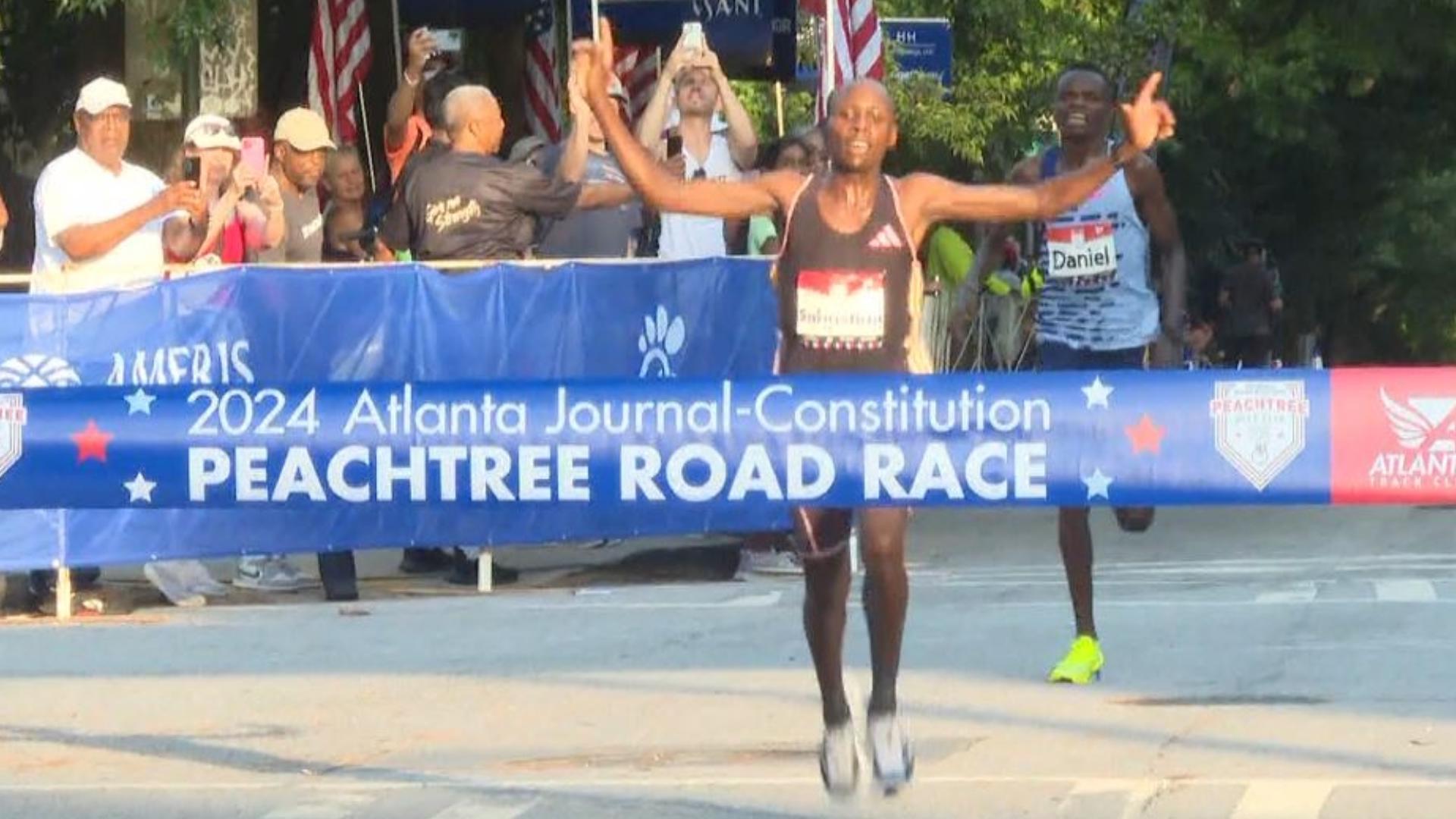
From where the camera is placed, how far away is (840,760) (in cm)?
840

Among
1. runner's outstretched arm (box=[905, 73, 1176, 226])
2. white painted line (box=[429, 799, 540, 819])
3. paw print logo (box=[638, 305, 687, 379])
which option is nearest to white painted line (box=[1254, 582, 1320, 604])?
paw print logo (box=[638, 305, 687, 379])

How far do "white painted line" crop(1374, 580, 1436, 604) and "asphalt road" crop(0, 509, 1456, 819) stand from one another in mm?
45

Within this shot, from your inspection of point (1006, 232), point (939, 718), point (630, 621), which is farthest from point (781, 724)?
point (630, 621)

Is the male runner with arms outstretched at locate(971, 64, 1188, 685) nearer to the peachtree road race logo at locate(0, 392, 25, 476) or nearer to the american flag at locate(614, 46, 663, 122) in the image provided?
the peachtree road race logo at locate(0, 392, 25, 476)

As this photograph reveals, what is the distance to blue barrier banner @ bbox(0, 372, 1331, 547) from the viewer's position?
8.09 metres

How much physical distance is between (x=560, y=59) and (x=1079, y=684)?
461 inches

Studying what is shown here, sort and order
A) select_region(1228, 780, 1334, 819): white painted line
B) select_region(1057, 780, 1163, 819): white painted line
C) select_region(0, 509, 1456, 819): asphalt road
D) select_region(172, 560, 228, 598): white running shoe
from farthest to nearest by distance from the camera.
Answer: select_region(172, 560, 228, 598): white running shoe < select_region(0, 509, 1456, 819): asphalt road < select_region(1057, 780, 1163, 819): white painted line < select_region(1228, 780, 1334, 819): white painted line

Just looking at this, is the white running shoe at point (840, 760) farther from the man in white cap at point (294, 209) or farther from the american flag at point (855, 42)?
the american flag at point (855, 42)

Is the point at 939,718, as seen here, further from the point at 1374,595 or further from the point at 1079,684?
the point at 1374,595

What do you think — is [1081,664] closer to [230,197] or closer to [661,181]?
[661,181]

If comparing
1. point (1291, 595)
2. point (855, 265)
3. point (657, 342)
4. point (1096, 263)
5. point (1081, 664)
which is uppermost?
point (855, 265)

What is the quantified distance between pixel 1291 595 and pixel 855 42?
456 centimetres

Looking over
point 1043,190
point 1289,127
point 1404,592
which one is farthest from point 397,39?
point 1043,190

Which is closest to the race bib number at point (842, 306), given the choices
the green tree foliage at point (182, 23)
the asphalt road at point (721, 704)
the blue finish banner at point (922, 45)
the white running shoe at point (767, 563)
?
the asphalt road at point (721, 704)
